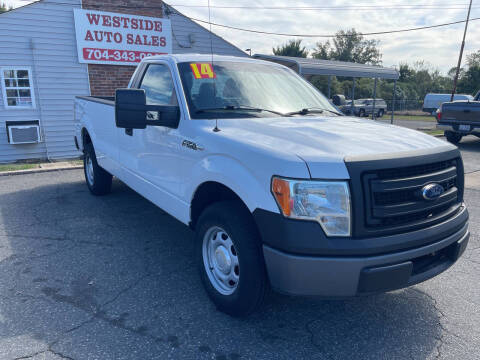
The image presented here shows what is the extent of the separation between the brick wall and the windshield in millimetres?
10213

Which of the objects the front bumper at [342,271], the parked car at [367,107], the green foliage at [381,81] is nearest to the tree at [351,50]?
the green foliage at [381,81]

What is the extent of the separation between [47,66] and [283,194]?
1252cm

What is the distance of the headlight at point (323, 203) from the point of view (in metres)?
2.21

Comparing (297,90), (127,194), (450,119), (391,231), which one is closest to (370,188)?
(391,231)

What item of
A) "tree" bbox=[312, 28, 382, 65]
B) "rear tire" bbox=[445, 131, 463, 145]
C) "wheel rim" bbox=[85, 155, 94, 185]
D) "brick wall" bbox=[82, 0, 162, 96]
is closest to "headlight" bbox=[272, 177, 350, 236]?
"wheel rim" bbox=[85, 155, 94, 185]

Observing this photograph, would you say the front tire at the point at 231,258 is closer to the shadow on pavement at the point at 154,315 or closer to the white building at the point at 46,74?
the shadow on pavement at the point at 154,315

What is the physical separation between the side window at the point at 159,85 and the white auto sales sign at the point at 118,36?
31.0ft

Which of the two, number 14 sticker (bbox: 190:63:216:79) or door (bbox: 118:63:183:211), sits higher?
number 14 sticker (bbox: 190:63:216:79)

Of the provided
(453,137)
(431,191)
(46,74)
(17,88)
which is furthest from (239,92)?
Result: (453,137)

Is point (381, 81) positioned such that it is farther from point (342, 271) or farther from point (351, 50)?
point (342, 271)

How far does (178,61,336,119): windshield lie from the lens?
338cm

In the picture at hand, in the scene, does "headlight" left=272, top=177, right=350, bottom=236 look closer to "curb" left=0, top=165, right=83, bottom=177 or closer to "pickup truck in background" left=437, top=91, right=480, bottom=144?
"curb" left=0, top=165, right=83, bottom=177

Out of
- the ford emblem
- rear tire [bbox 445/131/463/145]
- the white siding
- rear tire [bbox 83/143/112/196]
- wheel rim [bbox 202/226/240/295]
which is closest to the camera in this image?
the ford emblem

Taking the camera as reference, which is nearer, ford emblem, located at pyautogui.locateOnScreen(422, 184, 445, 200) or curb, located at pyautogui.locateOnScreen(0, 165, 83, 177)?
ford emblem, located at pyautogui.locateOnScreen(422, 184, 445, 200)
